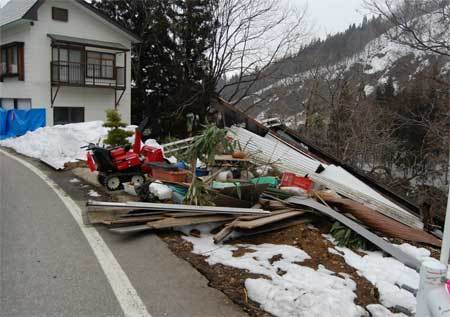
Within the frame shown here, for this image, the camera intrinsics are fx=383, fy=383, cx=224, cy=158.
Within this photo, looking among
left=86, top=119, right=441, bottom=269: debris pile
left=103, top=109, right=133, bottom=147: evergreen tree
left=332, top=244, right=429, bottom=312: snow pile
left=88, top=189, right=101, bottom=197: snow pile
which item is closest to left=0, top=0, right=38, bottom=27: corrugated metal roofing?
left=103, top=109, right=133, bottom=147: evergreen tree

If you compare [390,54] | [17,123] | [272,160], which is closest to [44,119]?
[17,123]

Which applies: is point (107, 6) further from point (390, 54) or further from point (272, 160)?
point (272, 160)

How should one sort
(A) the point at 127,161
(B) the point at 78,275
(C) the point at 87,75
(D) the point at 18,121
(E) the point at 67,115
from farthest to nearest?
(C) the point at 87,75
(E) the point at 67,115
(D) the point at 18,121
(A) the point at 127,161
(B) the point at 78,275

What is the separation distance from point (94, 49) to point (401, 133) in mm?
19167

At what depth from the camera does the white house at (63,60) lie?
21250mm

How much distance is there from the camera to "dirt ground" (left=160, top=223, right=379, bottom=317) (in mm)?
3841

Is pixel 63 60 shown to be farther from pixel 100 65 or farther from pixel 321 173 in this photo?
pixel 321 173

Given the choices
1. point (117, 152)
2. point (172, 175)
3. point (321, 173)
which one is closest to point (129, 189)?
point (172, 175)

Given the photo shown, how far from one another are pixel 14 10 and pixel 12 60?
9.38 ft

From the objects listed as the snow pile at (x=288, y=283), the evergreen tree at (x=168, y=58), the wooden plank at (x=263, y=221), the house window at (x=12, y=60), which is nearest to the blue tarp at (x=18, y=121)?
the house window at (x=12, y=60)

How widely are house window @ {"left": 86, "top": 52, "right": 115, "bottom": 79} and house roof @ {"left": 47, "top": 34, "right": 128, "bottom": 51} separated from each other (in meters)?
0.66

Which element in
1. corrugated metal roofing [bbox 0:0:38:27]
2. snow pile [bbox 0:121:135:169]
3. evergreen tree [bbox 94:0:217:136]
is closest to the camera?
snow pile [bbox 0:121:135:169]

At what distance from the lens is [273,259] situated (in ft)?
15.2

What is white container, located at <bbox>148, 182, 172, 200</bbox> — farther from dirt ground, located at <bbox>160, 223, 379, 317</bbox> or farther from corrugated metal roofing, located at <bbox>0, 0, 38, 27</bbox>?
corrugated metal roofing, located at <bbox>0, 0, 38, 27</bbox>
